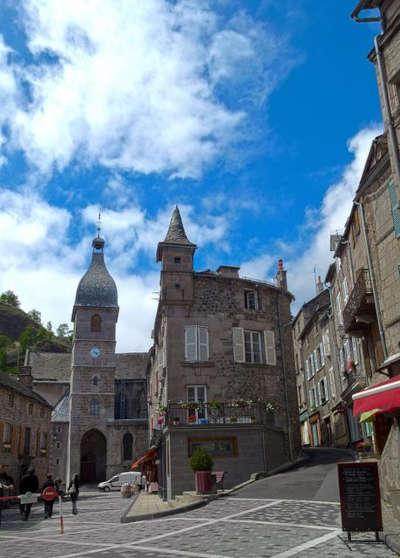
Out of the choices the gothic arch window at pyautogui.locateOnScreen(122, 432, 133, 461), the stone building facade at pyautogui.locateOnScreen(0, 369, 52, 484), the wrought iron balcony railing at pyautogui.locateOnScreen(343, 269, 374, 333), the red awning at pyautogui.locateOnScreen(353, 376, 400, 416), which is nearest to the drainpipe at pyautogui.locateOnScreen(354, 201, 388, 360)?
the wrought iron balcony railing at pyautogui.locateOnScreen(343, 269, 374, 333)

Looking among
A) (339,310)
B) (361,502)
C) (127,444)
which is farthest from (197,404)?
(127,444)

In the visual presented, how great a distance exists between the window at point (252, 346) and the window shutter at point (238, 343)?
1.43 feet

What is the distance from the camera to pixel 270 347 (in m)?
26.8

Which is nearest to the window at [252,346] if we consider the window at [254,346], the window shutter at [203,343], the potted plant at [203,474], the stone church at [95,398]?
the window at [254,346]

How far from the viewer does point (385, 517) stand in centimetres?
1043

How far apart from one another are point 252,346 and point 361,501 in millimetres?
18149

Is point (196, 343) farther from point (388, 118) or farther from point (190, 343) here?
point (388, 118)

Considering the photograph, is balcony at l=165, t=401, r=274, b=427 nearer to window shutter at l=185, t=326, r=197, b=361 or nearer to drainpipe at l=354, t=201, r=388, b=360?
window shutter at l=185, t=326, r=197, b=361

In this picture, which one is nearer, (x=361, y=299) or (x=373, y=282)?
(x=373, y=282)

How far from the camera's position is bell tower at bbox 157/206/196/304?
25.8 meters

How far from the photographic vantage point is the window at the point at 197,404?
22.1 metres

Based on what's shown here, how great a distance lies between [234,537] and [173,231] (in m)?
19.9

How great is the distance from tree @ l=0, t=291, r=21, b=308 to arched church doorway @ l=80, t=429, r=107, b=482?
7147 cm

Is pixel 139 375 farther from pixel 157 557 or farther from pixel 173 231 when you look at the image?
pixel 157 557
